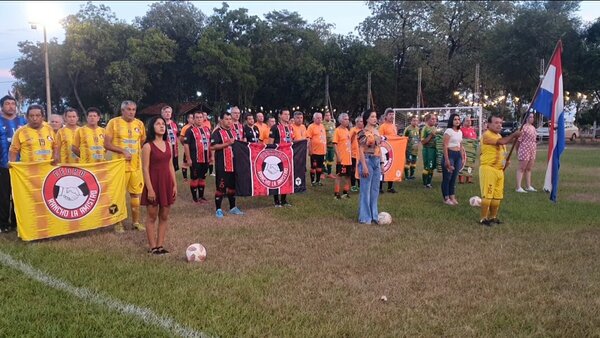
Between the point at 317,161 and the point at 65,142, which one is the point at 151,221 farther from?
the point at 317,161

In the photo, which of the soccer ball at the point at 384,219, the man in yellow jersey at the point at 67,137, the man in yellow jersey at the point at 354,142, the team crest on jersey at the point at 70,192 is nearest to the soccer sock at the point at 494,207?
the soccer ball at the point at 384,219

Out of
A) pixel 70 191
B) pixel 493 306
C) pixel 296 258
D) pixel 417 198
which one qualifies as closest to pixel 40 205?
pixel 70 191

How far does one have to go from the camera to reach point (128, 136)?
737 centimetres

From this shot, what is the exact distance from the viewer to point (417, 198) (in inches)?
410

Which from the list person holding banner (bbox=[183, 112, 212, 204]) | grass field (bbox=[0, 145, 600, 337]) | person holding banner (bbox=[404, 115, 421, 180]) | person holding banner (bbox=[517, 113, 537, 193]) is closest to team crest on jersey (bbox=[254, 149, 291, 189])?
grass field (bbox=[0, 145, 600, 337])

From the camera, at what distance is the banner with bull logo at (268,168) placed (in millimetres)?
8844

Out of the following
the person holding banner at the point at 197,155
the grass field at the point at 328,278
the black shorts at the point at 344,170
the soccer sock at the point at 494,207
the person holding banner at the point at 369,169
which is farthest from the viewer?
the black shorts at the point at 344,170

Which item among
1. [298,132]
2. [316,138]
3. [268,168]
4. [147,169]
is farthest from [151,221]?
[298,132]

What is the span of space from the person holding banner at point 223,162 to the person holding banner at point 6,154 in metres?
3.04

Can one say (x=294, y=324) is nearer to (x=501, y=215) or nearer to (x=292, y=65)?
(x=501, y=215)

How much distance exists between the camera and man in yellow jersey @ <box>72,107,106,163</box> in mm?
7648

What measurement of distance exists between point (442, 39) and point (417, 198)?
3741 cm

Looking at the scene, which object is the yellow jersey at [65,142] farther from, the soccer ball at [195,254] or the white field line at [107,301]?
the soccer ball at [195,254]

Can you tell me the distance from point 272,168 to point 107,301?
16.8 feet
